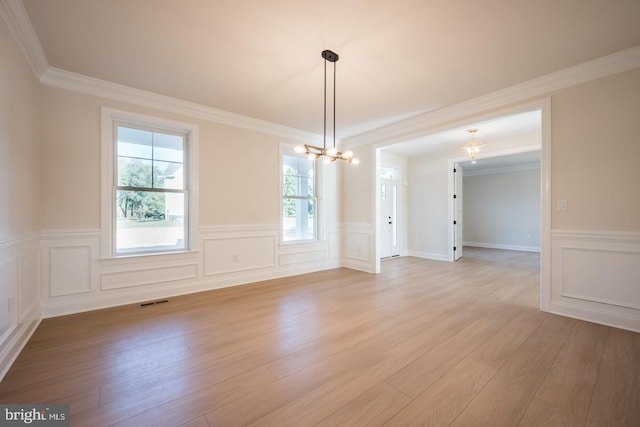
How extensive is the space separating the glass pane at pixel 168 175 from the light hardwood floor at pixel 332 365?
1659mm

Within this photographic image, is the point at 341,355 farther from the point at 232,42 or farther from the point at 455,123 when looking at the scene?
the point at 455,123

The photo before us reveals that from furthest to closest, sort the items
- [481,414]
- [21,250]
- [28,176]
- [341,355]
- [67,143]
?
[67,143] < [28,176] < [21,250] < [341,355] < [481,414]

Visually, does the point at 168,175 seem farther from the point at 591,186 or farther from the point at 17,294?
the point at 591,186

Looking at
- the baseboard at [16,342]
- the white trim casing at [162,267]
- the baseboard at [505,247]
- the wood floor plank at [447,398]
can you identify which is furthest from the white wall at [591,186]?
the baseboard at [505,247]

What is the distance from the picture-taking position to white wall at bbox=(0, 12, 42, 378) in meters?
2.05

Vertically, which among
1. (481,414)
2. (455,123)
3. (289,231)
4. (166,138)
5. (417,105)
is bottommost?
(481,414)

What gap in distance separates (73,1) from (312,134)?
370 cm

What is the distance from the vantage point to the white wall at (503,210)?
8102mm

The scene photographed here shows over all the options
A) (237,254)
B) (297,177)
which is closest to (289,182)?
(297,177)

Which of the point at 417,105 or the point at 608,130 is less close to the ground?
the point at 417,105

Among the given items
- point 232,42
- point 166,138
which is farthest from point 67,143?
point 232,42

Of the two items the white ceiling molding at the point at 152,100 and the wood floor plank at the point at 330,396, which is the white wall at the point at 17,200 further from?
the wood floor plank at the point at 330,396

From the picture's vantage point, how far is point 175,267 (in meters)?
3.77

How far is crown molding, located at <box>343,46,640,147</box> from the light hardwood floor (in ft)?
8.58
